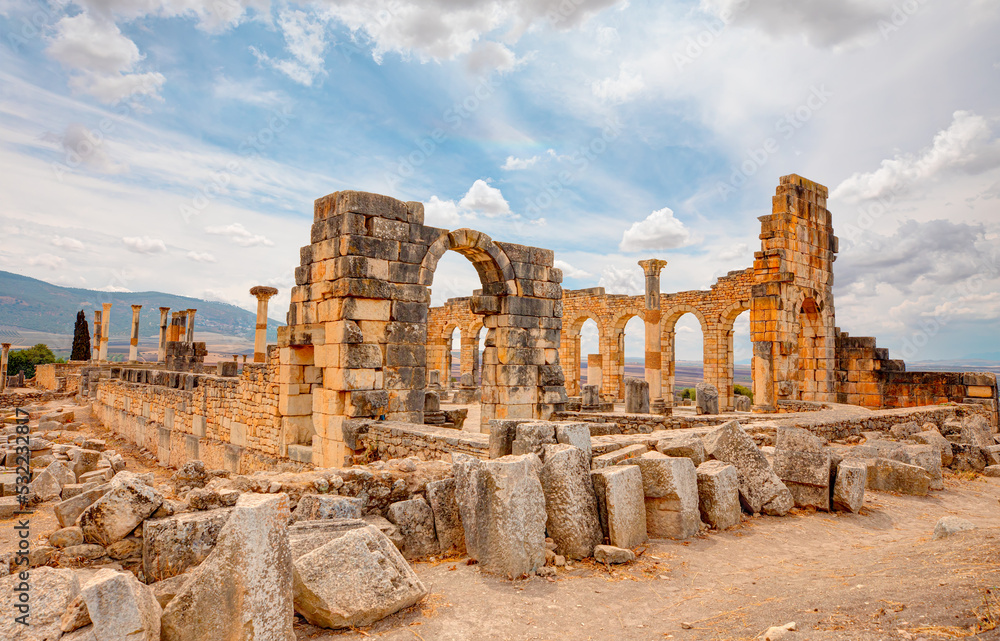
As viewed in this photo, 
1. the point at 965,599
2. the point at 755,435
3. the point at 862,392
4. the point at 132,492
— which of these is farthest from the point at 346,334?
the point at 862,392

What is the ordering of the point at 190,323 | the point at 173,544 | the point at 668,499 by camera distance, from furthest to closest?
the point at 190,323 < the point at 668,499 < the point at 173,544

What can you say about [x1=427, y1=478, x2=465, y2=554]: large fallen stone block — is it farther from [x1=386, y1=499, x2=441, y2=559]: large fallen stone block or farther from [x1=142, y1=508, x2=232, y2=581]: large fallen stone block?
[x1=142, y1=508, x2=232, y2=581]: large fallen stone block

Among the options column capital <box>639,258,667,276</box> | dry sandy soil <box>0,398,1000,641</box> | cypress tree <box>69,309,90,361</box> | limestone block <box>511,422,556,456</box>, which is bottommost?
dry sandy soil <box>0,398,1000,641</box>

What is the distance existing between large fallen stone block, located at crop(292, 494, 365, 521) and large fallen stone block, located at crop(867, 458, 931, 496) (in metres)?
6.89

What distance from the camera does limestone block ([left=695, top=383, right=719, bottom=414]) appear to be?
12.5 meters

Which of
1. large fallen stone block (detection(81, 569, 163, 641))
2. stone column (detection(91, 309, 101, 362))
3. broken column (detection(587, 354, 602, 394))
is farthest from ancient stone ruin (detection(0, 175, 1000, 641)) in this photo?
stone column (detection(91, 309, 101, 362))

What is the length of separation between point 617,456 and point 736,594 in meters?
1.74

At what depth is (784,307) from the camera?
14688 millimetres

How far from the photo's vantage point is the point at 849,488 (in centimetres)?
634

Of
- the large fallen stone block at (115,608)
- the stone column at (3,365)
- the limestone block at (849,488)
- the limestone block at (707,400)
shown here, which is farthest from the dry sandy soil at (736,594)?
the stone column at (3,365)

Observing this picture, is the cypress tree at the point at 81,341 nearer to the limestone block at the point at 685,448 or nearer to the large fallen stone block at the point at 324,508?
the large fallen stone block at the point at 324,508

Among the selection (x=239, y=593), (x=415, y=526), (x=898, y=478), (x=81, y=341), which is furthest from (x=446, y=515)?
(x=81, y=341)

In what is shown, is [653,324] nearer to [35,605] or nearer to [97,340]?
[35,605]

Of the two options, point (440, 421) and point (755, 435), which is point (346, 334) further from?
point (755, 435)
